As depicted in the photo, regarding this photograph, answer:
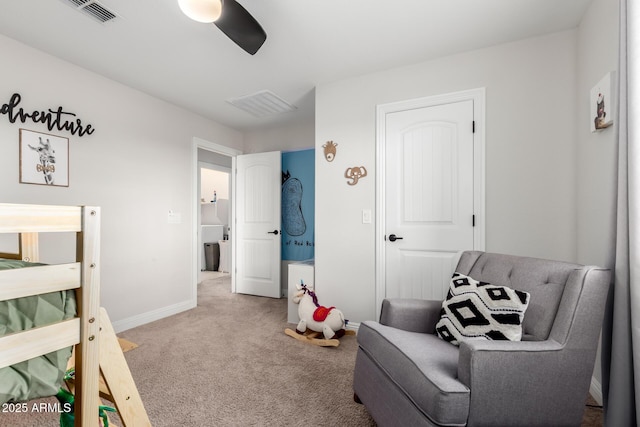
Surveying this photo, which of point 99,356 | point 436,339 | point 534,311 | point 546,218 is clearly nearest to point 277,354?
point 436,339

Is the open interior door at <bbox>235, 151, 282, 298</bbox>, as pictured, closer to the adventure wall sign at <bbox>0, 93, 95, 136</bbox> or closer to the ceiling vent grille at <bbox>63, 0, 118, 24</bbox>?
the adventure wall sign at <bbox>0, 93, 95, 136</bbox>

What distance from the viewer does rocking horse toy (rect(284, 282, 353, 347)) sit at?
253 cm

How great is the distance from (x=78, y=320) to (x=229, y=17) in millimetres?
1452

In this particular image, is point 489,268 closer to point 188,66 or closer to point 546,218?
point 546,218

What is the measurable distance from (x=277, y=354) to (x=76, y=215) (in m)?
1.79

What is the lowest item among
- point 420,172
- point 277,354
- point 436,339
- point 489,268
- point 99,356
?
point 277,354

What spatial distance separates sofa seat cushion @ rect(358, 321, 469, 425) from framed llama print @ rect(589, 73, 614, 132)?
147 cm

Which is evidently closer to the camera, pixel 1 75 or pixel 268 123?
pixel 1 75

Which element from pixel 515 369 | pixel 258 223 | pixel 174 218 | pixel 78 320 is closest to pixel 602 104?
pixel 515 369

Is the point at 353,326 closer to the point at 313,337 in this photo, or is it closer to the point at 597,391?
the point at 313,337

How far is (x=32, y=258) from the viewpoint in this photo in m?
1.44

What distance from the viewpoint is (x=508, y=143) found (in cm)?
229

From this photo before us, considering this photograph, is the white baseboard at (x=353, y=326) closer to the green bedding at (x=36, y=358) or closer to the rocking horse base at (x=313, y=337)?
the rocking horse base at (x=313, y=337)

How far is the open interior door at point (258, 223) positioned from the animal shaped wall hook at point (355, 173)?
4.86 ft
